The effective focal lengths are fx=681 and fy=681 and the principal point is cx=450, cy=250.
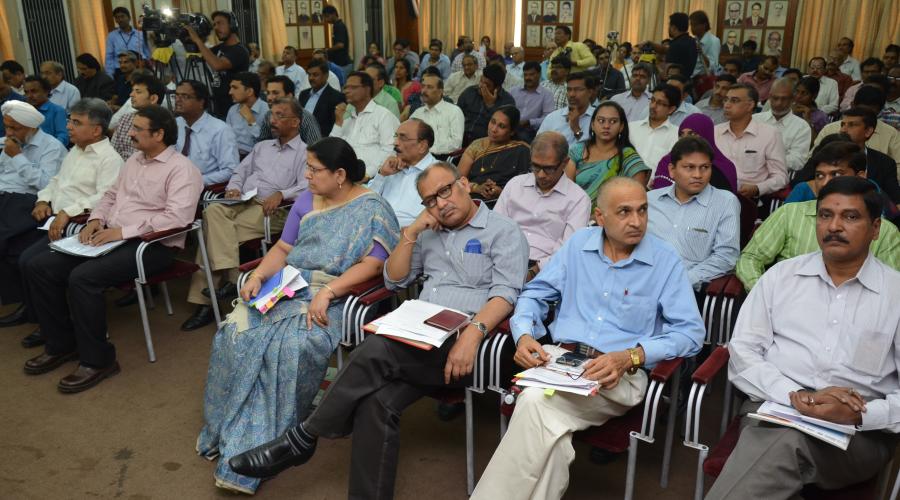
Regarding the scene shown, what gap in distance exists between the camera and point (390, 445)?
229cm

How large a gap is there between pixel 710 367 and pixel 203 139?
11.6 ft

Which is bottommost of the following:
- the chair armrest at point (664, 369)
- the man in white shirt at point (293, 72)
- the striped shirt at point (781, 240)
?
the chair armrest at point (664, 369)

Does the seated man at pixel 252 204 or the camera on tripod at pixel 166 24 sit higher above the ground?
the camera on tripod at pixel 166 24

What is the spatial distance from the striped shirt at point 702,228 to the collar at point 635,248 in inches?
25.1

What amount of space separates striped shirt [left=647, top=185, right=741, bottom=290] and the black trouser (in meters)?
3.59

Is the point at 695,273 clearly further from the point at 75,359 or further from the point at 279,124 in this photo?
the point at 75,359

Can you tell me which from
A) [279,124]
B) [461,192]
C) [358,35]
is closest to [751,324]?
[461,192]

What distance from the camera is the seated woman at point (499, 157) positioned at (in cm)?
426

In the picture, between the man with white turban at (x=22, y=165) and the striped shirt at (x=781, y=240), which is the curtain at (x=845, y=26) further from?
the man with white turban at (x=22, y=165)

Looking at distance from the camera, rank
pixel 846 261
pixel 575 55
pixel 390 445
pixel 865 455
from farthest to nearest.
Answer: pixel 575 55
pixel 390 445
pixel 846 261
pixel 865 455

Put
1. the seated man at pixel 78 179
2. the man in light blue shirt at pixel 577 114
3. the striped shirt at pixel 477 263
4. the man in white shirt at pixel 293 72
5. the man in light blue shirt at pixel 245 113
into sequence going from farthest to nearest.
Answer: the man in white shirt at pixel 293 72, the man in light blue shirt at pixel 245 113, the man in light blue shirt at pixel 577 114, the seated man at pixel 78 179, the striped shirt at pixel 477 263

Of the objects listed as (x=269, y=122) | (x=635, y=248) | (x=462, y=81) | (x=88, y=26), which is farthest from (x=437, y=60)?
(x=635, y=248)

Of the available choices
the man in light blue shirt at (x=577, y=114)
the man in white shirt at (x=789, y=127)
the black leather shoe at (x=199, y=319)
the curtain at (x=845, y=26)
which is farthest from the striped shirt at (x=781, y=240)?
the curtain at (x=845, y=26)

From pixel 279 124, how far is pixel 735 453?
10.6ft
